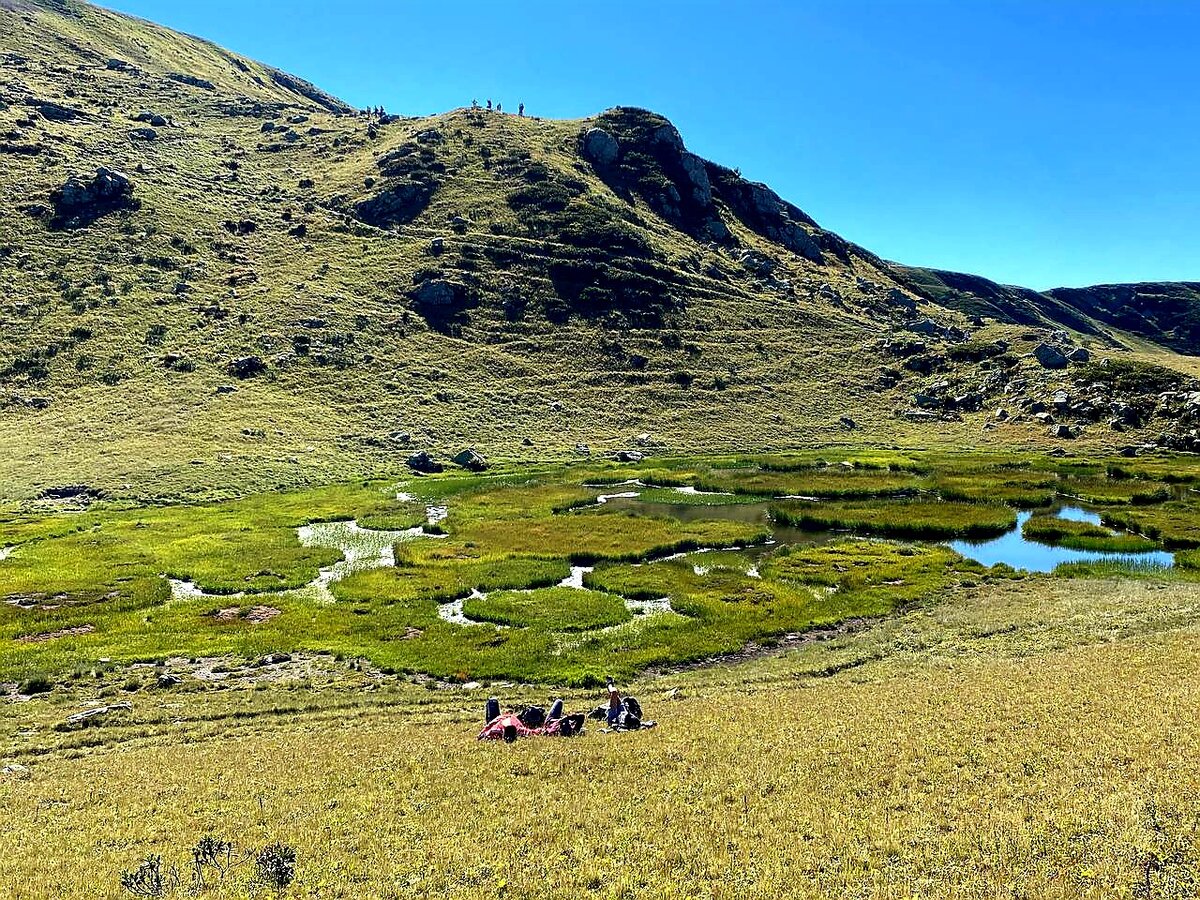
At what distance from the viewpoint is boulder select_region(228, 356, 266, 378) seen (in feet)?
476

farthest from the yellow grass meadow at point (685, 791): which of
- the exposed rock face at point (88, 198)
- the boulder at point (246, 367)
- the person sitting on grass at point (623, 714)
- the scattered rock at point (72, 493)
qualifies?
the exposed rock face at point (88, 198)

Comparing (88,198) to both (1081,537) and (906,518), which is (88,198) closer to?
(906,518)

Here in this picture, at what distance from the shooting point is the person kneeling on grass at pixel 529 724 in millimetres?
26266

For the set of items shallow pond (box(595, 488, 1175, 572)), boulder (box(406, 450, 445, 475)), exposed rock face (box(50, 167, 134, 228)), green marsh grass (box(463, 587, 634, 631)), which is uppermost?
exposed rock face (box(50, 167, 134, 228))

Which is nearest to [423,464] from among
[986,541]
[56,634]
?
[56,634]

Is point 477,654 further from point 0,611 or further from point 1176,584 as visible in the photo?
point 1176,584

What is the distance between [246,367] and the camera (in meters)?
146

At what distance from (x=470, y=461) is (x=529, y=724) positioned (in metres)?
99.1

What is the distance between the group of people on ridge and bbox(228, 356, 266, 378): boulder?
459ft

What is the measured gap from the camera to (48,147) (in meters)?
200

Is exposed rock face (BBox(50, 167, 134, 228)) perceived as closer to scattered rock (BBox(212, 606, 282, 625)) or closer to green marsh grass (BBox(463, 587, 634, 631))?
scattered rock (BBox(212, 606, 282, 625))

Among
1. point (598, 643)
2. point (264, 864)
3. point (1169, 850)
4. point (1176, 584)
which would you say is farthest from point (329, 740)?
point (1176, 584)

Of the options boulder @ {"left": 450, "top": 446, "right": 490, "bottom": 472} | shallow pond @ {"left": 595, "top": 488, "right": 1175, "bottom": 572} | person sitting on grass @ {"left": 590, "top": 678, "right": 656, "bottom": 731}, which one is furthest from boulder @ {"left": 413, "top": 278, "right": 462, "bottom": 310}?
person sitting on grass @ {"left": 590, "top": 678, "right": 656, "bottom": 731}

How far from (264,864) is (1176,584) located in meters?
60.5
